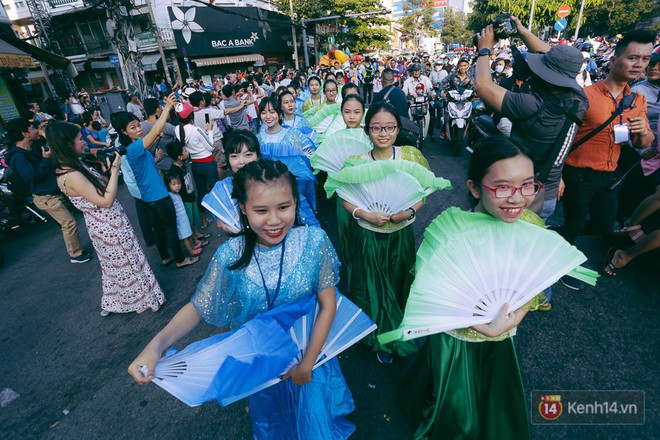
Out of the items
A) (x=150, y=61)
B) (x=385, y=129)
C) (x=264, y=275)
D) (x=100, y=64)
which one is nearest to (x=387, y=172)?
(x=385, y=129)

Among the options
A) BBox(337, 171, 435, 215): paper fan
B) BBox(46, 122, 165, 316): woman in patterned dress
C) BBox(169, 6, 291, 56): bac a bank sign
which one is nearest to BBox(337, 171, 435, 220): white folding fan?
BBox(337, 171, 435, 215): paper fan

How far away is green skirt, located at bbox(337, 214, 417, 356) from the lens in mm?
2240

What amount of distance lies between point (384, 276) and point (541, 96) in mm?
1477

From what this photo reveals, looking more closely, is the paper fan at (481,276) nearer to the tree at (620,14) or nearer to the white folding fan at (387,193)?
the white folding fan at (387,193)

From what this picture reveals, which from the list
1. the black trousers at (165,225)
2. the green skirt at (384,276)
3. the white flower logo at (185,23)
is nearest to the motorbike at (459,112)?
the green skirt at (384,276)

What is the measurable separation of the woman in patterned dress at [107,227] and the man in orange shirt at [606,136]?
11.8ft

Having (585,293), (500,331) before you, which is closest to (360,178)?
(500,331)

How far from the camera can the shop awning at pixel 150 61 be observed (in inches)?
850

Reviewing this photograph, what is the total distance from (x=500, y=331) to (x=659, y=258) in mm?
2803

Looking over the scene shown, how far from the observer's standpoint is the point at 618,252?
2955 millimetres

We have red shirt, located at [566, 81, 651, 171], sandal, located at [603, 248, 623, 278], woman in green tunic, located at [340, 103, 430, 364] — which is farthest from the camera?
sandal, located at [603, 248, 623, 278]

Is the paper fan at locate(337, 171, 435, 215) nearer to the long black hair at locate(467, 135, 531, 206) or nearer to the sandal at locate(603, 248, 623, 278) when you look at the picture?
the long black hair at locate(467, 135, 531, 206)

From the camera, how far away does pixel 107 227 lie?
113 inches

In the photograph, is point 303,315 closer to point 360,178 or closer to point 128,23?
point 360,178
